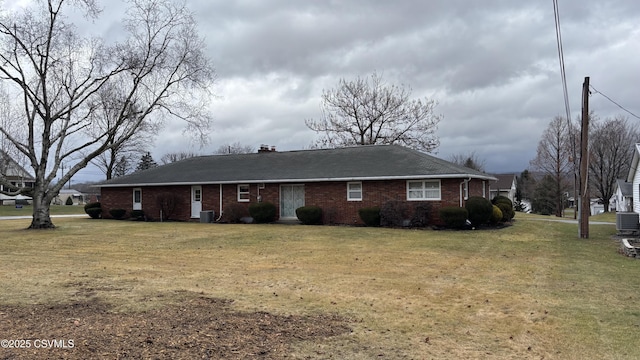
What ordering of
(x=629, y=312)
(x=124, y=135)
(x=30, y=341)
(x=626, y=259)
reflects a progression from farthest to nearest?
(x=124, y=135)
(x=626, y=259)
(x=629, y=312)
(x=30, y=341)

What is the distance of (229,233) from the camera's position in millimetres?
19016

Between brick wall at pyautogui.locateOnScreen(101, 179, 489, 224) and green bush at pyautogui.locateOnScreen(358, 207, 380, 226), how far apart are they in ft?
2.25

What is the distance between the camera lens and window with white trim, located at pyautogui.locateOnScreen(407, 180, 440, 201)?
70.1ft

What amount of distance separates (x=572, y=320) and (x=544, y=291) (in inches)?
78.2

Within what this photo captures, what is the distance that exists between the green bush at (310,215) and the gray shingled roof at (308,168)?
59.4 inches

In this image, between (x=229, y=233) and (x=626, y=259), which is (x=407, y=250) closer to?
(x=626, y=259)

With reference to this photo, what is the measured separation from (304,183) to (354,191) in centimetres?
281

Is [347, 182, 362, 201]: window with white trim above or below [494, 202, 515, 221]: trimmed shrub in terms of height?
above

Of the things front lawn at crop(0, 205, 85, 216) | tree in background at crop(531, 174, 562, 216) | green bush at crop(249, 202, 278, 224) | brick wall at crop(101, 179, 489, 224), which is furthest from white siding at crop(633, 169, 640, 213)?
front lawn at crop(0, 205, 85, 216)

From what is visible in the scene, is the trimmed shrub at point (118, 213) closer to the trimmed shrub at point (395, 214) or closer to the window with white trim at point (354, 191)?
the window with white trim at point (354, 191)

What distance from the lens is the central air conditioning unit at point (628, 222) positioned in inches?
718

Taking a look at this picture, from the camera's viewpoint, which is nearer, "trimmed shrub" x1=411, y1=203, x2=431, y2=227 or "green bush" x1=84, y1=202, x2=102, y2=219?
"trimmed shrub" x1=411, y1=203, x2=431, y2=227

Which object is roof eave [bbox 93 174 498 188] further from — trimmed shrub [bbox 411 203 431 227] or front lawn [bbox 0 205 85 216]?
front lawn [bbox 0 205 85 216]

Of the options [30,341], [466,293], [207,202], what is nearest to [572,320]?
[466,293]
